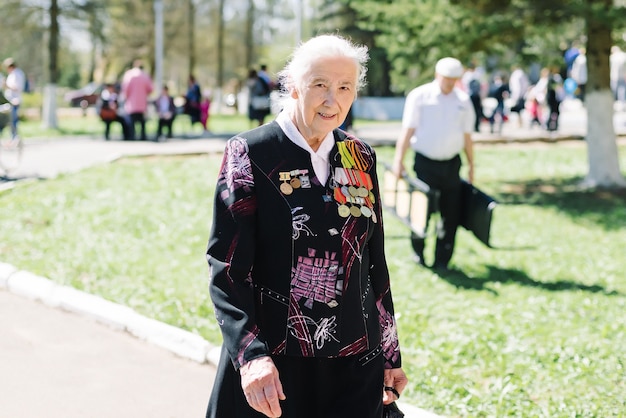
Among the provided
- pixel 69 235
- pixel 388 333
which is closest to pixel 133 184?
pixel 69 235

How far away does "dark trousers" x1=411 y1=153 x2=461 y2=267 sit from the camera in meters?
7.72

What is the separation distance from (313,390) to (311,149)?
30.3 inches

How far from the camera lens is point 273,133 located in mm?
2666

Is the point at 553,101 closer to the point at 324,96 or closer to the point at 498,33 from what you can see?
the point at 498,33

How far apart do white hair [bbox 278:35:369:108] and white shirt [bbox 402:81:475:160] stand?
4.86 metres

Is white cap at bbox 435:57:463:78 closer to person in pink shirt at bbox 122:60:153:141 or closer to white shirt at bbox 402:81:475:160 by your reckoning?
white shirt at bbox 402:81:475:160

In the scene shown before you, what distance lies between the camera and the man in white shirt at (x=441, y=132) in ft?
24.7

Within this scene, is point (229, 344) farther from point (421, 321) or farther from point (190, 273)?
point (190, 273)

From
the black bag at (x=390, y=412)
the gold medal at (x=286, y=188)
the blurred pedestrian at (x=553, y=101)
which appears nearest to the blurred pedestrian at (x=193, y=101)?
the blurred pedestrian at (x=553, y=101)

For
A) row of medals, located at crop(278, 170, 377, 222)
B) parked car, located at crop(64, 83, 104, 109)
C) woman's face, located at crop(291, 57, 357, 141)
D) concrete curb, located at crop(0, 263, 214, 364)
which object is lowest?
concrete curb, located at crop(0, 263, 214, 364)

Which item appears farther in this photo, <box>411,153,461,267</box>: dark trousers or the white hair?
<box>411,153,461,267</box>: dark trousers

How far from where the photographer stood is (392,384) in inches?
115

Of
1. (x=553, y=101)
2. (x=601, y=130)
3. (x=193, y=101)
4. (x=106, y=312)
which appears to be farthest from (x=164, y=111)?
(x=106, y=312)

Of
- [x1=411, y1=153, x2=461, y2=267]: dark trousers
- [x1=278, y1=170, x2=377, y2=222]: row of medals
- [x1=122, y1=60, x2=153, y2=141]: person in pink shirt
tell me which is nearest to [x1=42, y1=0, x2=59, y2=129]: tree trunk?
[x1=122, y1=60, x2=153, y2=141]: person in pink shirt
